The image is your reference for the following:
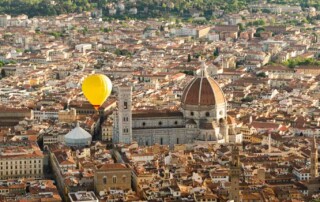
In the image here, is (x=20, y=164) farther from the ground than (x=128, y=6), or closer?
farther from the ground

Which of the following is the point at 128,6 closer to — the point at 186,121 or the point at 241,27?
the point at 241,27

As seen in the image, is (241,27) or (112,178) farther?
(241,27)

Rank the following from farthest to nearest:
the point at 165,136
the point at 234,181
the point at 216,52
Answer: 1. the point at 216,52
2. the point at 165,136
3. the point at 234,181

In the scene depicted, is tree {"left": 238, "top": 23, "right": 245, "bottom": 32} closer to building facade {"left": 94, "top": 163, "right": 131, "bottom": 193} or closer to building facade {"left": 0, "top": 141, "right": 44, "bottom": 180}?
building facade {"left": 0, "top": 141, "right": 44, "bottom": 180}

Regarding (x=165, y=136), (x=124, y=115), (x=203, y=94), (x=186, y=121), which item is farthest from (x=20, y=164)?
(x=203, y=94)

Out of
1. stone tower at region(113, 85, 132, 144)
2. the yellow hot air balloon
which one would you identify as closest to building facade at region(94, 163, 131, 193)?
the yellow hot air balloon

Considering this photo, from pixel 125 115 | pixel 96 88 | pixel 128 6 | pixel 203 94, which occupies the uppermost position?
pixel 96 88

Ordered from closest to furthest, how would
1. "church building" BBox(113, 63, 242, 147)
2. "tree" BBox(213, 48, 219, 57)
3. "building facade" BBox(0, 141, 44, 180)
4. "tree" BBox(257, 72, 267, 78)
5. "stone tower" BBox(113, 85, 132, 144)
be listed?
"building facade" BBox(0, 141, 44, 180) < "stone tower" BBox(113, 85, 132, 144) < "church building" BBox(113, 63, 242, 147) < "tree" BBox(257, 72, 267, 78) < "tree" BBox(213, 48, 219, 57)

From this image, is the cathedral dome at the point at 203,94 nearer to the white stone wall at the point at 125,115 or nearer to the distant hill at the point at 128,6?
the white stone wall at the point at 125,115
